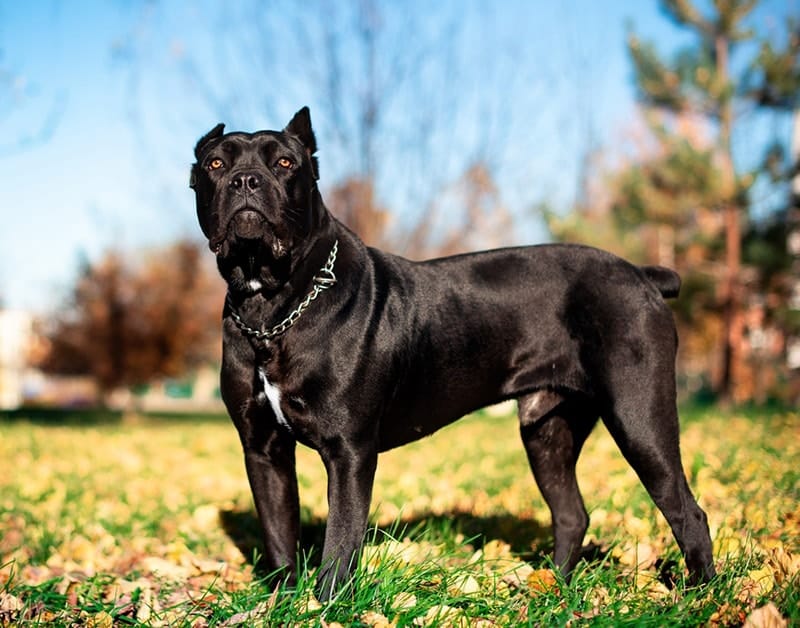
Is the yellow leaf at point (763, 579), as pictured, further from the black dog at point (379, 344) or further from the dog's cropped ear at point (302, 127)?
the dog's cropped ear at point (302, 127)

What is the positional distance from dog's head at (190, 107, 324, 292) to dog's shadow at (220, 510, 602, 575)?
1460mm

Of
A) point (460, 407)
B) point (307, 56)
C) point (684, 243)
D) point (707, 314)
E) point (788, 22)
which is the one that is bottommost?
point (707, 314)

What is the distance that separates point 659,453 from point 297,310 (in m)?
1.53

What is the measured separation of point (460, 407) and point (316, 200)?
1062mm

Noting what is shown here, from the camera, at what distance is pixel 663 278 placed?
3525 millimetres

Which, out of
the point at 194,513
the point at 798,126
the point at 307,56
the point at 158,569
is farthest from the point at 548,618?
the point at 798,126

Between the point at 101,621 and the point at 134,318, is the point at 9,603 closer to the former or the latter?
the point at 101,621

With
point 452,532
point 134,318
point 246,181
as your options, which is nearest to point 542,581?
point 452,532

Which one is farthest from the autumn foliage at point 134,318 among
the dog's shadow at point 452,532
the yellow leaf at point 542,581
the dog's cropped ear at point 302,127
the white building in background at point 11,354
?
the white building in background at point 11,354

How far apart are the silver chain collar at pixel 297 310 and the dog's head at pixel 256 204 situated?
0.35 feet

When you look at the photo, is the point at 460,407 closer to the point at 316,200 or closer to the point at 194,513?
the point at 316,200

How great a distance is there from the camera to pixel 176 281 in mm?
21797

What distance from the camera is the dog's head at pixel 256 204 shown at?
300 cm

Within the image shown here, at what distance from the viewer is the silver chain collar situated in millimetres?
3037
